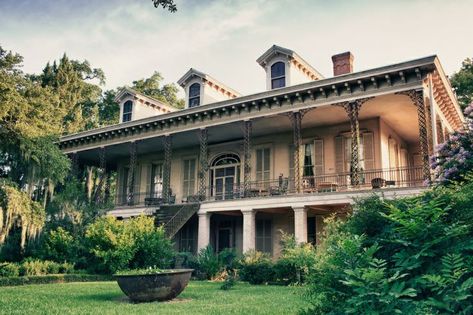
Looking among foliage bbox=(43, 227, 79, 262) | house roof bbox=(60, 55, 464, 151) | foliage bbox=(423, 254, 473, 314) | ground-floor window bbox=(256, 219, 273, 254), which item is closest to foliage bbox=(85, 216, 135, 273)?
foliage bbox=(43, 227, 79, 262)

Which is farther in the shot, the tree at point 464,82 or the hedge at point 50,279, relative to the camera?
the tree at point 464,82

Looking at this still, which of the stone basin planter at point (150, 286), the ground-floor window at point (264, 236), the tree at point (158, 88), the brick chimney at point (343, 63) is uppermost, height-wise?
the tree at point (158, 88)

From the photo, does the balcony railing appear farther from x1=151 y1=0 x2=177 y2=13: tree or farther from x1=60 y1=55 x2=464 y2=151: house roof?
x1=151 y1=0 x2=177 y2=13: tree

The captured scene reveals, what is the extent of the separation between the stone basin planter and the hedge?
6187 mm

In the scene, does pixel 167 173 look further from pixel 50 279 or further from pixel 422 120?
pixel 422 120

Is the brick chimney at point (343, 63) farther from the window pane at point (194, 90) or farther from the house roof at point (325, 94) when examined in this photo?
the window pane at point (194, 90)

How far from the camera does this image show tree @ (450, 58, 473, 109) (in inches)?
1029

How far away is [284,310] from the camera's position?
303 inches

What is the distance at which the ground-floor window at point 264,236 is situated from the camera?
2078cm

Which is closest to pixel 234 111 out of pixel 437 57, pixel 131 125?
pixel 131 125

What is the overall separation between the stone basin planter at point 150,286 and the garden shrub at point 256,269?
557 centimetres

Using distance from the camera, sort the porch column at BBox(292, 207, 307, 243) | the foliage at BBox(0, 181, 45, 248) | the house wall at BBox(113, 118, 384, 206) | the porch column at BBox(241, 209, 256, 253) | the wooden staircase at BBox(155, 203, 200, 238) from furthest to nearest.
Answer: the house wall at BBox(113, 118, 384, 206), the wooden staircase at BBox(155, 203, 200, 238), the porch column at BBox(241, 209, 256, 253), the porch column at BBox(292, 207, 307, 243), the foliage at BBox(0, 181, 45, 248)

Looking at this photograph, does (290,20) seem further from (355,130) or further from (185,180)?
(185,180)

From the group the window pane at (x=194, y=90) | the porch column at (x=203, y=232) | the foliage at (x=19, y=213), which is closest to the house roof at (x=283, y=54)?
the window pane at (x=194, y=90)
